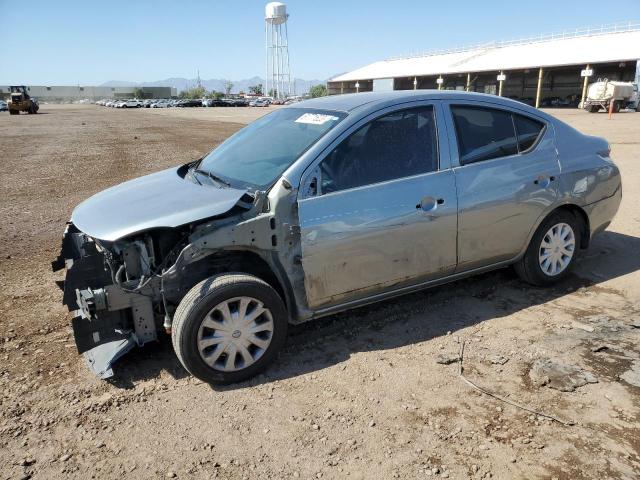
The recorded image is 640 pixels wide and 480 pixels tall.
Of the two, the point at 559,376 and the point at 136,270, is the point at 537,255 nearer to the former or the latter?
the point at 559,376

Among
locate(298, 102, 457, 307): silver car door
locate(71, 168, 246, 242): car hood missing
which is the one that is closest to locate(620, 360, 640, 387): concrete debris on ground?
locate(298, 102, 457, 307): silver car door

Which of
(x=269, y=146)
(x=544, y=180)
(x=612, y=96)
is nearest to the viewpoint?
(x=269, y=146)

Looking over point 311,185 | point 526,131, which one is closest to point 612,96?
point 526,131

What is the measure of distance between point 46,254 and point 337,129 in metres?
4.26

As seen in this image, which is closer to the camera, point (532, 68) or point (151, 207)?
point (151, 207)

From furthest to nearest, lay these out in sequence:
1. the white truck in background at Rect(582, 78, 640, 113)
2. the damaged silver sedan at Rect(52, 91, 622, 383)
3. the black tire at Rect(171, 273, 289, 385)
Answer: the white truck in background at Rect(582, 78, 640, 113) < the damaged silver sedan at Rect(52, 91, 622, 383) < the black tire at Rect(171, 273, 289, 385)

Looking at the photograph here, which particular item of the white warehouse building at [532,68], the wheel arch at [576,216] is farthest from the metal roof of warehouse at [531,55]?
the wheel arch at [576,216]

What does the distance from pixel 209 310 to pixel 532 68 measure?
5364 centimetres

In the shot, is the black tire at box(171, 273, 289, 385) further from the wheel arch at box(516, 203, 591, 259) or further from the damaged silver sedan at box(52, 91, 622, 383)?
the wheel arch at box(516, 203, 591, 259)

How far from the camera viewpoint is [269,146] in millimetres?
3945

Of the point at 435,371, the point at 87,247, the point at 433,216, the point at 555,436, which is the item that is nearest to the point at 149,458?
the point at 87,247

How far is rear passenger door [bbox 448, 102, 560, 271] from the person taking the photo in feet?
12.9

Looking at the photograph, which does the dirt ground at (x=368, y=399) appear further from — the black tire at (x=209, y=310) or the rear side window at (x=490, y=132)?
the rear side window at (x=490, y=132)

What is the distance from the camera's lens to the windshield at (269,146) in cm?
362
